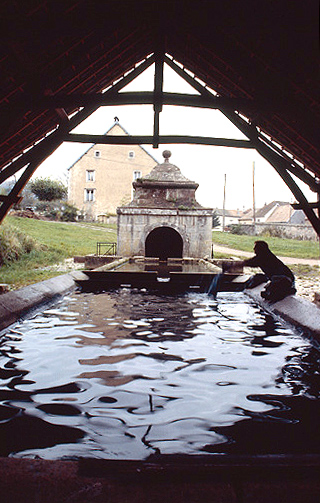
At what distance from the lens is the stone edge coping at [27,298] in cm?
526

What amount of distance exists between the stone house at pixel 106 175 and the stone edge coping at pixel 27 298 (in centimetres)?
3034

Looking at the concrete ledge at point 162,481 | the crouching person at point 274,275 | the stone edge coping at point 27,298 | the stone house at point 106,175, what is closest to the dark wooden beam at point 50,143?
the stone edge coping at point 27,298

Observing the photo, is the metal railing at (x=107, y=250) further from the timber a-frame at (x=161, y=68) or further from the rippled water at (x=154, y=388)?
the rippled water at (x=154, y=388)

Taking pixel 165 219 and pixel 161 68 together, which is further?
pixel 165 219

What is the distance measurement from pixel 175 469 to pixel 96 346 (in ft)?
8.60

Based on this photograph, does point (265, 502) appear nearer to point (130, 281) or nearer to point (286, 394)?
point (286, 394)

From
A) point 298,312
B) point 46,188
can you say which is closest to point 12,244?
point 298,312

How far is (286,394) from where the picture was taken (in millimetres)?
3088

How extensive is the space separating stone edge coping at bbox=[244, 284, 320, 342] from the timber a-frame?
1.81 metres

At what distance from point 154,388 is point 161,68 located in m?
5.70

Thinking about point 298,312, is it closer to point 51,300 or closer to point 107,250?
point 51,300

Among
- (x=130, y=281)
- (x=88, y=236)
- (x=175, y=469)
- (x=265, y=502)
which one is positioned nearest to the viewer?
(x=265, y=502)

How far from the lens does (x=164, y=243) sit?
18938 millimetres

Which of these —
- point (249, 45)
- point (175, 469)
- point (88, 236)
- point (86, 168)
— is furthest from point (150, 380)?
point (86, 168)
